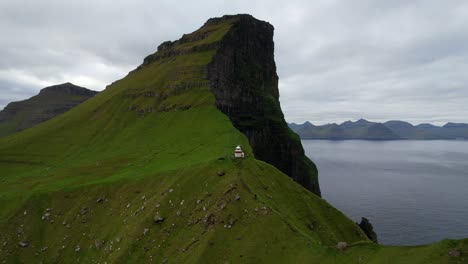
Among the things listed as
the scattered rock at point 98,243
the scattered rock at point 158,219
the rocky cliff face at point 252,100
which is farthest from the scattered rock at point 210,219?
the rocky cliff face at point 252,100

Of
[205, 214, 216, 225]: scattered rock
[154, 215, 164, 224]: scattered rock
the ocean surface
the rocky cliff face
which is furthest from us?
the rocky cliff face

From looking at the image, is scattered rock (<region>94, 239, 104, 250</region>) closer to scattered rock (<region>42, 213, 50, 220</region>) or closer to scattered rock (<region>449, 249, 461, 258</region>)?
scattered rock (<region>42, 213, 50, 220</region>)

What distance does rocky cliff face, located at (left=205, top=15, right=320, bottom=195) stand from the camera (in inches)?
5374

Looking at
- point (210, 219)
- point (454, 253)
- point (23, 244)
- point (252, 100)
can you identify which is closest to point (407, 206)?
point (252, 100)

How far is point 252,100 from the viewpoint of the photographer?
490ft

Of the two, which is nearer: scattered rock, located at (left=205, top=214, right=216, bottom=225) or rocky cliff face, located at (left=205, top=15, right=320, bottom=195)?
scattered rock, located at (left=205, top=214, right=216, bottom=225)

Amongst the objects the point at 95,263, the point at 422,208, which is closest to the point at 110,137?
the point at 95,263

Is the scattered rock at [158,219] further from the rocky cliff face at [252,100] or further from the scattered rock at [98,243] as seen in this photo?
the rocky cliff face at [252,100]

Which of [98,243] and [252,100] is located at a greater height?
[252,100]

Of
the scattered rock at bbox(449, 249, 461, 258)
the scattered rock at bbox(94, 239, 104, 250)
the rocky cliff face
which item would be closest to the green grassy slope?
the scattered rock at bbox(94, 239, 104, 250)

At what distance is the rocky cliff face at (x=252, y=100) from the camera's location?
136 m

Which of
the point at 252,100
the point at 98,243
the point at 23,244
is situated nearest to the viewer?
the point at 98,243

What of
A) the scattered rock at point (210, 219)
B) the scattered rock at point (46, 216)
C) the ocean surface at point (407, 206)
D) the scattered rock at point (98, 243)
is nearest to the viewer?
the scattered rock at point (210, 219)

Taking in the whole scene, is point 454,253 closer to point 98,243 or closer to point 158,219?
point 158,219
